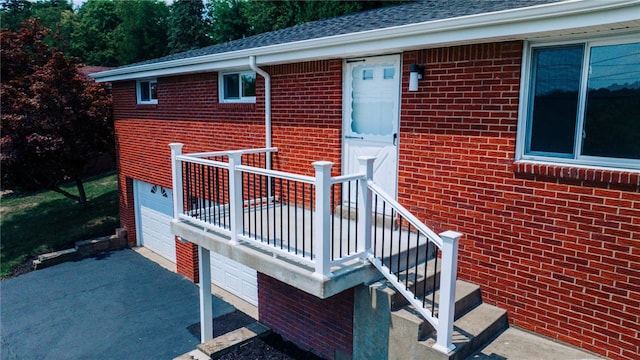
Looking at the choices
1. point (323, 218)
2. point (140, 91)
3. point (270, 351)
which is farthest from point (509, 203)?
point (140, 91)

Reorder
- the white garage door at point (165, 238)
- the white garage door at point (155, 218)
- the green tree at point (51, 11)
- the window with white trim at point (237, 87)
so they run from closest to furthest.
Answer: the window with white trim at point (237, 87) < the white garage door at point (165, 238) < the white garage door at point (155, 218) < the green tree at point (51, 11)

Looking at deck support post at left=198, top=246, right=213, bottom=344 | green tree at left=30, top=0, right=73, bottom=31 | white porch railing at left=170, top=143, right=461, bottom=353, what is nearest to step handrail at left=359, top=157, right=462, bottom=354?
white porch railing at left=170, top=143, right=461, bottom=353

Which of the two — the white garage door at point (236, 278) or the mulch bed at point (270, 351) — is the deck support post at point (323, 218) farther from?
the white garage door at point (236, 278)

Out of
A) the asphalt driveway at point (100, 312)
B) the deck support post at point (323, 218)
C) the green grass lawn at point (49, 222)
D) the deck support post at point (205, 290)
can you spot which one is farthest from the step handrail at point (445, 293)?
the green grass lawn at point (49, 222)

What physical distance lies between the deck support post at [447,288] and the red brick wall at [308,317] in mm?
1680

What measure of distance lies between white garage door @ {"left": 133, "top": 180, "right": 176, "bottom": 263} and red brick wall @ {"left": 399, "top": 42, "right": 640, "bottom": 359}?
25.7ft

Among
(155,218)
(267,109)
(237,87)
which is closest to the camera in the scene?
(267,109)

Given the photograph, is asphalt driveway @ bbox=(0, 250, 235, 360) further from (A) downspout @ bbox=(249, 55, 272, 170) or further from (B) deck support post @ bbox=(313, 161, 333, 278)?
(B) deck support post @ bbox=(313, 161, 333, 278)

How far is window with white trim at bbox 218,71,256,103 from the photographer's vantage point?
8125 mm

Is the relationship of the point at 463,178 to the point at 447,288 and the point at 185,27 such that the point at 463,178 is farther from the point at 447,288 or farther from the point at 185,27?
the point at 185,27

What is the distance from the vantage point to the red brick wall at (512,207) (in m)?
4.11

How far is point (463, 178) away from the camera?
5.11 m

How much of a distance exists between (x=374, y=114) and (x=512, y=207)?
2332 millimetres

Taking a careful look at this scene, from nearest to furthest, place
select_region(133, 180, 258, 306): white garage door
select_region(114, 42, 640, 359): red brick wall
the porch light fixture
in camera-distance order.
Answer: select_region(114, 42, 640, 359): red brick wall < the porch light fixture < select_region(133, 180, 258, 306): white garage door
